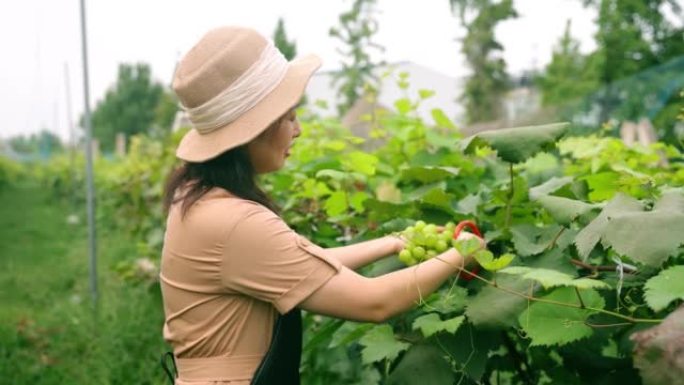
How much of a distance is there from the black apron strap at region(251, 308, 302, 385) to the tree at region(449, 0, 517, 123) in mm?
34374

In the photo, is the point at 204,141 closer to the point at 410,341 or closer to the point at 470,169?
the point at 410,341

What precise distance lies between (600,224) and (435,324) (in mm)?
382

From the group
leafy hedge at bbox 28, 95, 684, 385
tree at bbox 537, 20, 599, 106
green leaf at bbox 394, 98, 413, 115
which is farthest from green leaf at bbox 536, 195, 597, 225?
tree at bbox 537, 20, 599, 106

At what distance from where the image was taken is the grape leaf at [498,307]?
1.44 metres

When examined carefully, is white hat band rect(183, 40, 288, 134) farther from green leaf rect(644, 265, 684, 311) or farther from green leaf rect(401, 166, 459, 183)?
green leaf rect(644, 265, 684, 311)

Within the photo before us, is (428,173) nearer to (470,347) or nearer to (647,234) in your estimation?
(470,347)

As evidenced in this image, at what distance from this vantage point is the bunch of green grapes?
1.62 metres

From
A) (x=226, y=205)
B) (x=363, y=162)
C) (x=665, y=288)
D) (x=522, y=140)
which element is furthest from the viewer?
(x=363, y=162)

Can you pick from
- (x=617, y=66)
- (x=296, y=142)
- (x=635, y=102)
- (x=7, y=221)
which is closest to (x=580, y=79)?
(x=617, y=66)

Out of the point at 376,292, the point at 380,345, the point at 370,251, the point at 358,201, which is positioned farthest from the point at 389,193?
the point at 376,292

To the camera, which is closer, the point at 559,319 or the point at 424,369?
the point at 559,319

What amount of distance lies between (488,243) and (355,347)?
0.74 m

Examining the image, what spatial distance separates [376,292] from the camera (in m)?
1.57

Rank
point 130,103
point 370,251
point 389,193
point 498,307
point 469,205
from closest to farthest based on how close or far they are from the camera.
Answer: point 498,307 → point 370,251 → point 469,205 → point 389,193 → point 130,103
